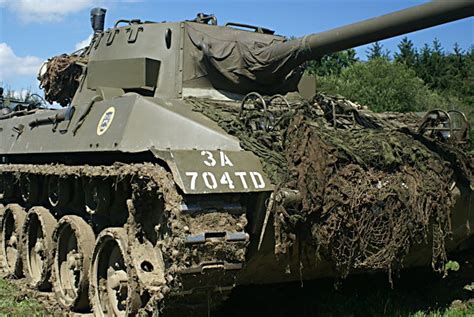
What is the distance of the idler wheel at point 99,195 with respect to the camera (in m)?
6.30

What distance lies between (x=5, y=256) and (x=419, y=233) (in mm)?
6160

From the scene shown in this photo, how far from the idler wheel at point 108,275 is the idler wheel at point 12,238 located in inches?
92.2

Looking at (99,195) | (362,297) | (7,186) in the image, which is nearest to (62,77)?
(7,186)

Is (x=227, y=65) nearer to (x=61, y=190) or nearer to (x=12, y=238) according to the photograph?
(x=61, y=190)

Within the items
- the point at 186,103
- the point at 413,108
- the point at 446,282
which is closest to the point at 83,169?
the point at 186,103

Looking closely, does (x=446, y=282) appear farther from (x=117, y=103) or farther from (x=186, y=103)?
(x=117, y=103)

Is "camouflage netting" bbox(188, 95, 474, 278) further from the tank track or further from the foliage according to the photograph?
the foliage

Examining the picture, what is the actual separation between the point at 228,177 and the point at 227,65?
8.31 ft

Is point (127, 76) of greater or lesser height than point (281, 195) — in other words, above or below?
above

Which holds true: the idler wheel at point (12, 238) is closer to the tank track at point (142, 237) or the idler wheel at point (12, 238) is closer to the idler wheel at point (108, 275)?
the tank track at point (142, 237)

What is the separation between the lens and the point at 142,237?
5.71m

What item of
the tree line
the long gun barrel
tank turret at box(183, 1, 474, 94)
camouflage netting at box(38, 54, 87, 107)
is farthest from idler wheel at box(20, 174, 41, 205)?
the tree line

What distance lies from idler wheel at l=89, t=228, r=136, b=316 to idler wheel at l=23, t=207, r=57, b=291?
1217mm

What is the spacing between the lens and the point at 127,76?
23.6ft
